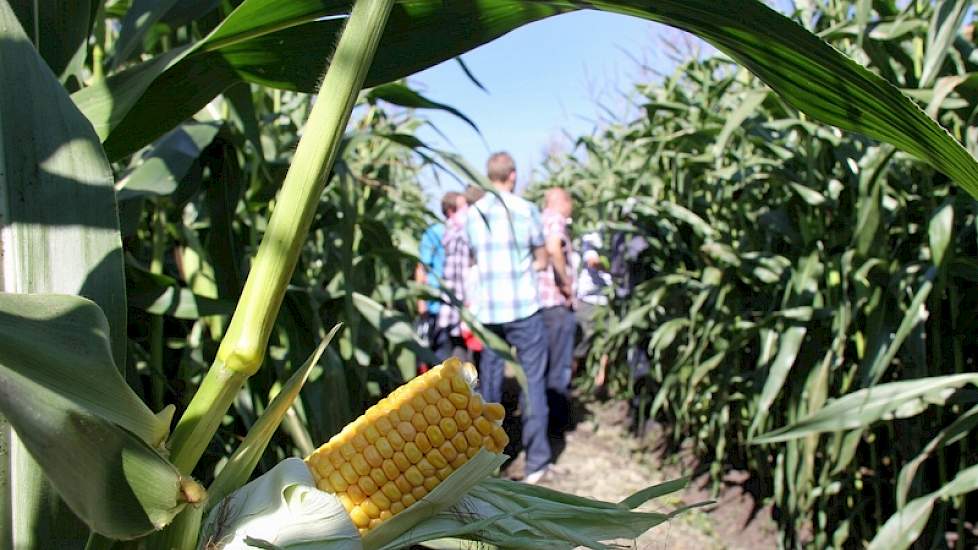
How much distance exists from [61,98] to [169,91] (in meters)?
0.22

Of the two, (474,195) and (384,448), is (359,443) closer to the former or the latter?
(384,448)

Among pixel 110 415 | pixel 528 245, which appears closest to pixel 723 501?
pixel 528 245

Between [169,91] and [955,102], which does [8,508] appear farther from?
[955,102]

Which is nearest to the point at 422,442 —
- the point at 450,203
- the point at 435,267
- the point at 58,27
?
the point at 58,27

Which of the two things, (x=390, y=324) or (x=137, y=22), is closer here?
(x=137, y=22)

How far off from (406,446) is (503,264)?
113 inches

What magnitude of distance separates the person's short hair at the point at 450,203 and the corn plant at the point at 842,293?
1.48 meters

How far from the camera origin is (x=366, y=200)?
A: 2.28m

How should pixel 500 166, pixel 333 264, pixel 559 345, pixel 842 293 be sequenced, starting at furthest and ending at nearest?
pixel 559 345
pixel 500 166
pixel 333 264
pixel 842 293

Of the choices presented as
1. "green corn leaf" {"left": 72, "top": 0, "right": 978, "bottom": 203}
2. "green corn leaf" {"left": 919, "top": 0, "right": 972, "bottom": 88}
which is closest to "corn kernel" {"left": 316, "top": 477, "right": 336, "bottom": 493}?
"green corn leaf" {"left": 72, "top": 0, "right": 978, "bottom": 203}

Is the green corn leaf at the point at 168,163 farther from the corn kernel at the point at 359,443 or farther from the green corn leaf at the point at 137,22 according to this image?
the corn kernel at the point at 359,443

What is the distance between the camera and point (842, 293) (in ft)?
6.07

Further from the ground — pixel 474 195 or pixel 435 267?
pixel 474 195

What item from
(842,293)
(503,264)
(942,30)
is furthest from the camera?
(503,264)
